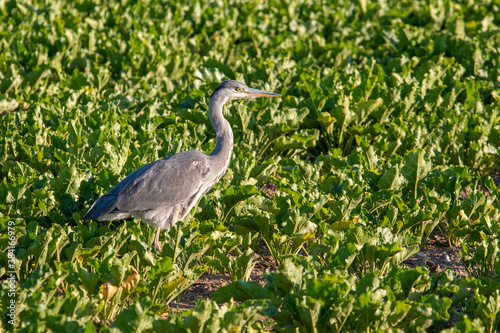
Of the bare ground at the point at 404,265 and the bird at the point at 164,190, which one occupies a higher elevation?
the bird at the point at 164,190

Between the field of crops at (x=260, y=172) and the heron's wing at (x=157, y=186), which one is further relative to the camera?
the heron's wing at (x=157, y=186)

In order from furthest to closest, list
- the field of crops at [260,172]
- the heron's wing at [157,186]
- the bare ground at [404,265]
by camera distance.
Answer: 1. the heron's wing at [157,186]
2. the bare ground at [404,265]
3. the field of crops at [260,172]

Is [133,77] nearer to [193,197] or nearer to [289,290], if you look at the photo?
[193,197]

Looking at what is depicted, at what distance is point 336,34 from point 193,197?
21.2ft

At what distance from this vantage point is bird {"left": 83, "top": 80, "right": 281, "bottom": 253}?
5047 millimetres

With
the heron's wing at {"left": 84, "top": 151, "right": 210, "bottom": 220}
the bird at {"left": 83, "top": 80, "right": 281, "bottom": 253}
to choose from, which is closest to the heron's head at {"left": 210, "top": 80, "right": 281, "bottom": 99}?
the bird at {"left": 83, "top": 80, "right": 281, "bottom": 253}

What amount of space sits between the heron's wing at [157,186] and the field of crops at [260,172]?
0.80 feet

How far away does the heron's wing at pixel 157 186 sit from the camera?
503cm

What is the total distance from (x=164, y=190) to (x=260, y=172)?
1.10 metres

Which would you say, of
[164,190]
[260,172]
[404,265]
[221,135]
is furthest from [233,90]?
[404,265]

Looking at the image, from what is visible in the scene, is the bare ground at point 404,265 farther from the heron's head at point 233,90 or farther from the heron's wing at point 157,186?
the heron's head at point 233,90

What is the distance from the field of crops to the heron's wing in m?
0.24

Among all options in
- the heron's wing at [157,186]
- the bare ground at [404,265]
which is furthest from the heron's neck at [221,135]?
the bare ground at [404,265]

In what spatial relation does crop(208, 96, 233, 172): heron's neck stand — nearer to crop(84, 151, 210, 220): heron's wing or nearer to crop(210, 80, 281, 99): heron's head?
crop(210, 80, 281, 99): heron's head
